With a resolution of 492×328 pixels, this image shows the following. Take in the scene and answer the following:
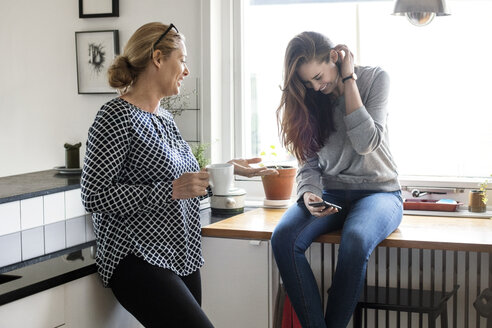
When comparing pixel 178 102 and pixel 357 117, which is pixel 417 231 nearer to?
pixel 357 117

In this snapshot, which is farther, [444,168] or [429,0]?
[444,168]

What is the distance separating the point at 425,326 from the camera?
7.91 ft

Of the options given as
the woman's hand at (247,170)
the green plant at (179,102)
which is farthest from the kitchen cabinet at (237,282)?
the green plant at (179,102)

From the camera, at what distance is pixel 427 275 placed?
2.38 m

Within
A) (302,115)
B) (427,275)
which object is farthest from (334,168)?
(427,275)

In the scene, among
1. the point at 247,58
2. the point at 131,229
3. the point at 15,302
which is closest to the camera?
the point at 15,302

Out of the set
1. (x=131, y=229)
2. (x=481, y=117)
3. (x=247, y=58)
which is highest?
(x=247, y=58)

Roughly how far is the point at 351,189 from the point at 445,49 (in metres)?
0.90

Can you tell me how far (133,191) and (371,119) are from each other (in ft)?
2.85

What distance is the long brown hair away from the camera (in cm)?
230

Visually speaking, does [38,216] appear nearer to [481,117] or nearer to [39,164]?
[39,164]

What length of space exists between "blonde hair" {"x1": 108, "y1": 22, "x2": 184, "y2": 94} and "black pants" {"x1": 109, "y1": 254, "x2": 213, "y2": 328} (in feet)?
1.71

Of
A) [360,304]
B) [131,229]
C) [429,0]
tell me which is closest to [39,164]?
[131,229]

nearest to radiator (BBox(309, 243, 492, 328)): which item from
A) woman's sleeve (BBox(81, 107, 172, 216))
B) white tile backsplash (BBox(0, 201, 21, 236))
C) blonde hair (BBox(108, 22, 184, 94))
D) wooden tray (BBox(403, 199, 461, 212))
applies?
wooden tray (BBox(403, 199, 461, 212))
